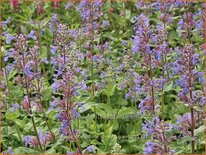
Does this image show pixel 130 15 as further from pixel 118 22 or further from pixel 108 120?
pixel 108 120

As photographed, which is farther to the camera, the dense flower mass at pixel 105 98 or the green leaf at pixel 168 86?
the green leaf at pixel 168 86

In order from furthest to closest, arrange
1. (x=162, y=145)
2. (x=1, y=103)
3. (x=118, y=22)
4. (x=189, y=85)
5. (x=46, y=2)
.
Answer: (x=46, y=2), (x=118, y=22), (x=1, y=103), (x=189, y=85), (x=162, y=145)

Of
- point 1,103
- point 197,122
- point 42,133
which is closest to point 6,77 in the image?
point 1,103

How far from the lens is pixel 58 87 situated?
4.33 metres

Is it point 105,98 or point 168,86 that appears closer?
point 168,86

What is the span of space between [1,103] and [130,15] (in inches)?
137

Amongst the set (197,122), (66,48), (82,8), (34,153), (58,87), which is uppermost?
(82,8)

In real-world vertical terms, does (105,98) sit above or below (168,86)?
below

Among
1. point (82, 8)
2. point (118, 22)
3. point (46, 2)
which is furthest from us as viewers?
point (46, 2)

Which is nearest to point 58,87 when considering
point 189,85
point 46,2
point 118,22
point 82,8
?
point 189,85

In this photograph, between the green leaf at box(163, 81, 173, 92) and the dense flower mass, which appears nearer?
the dense flower mass

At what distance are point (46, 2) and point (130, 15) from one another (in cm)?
177

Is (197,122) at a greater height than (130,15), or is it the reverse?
(130,15)

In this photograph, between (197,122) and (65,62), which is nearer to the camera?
(197,122)
